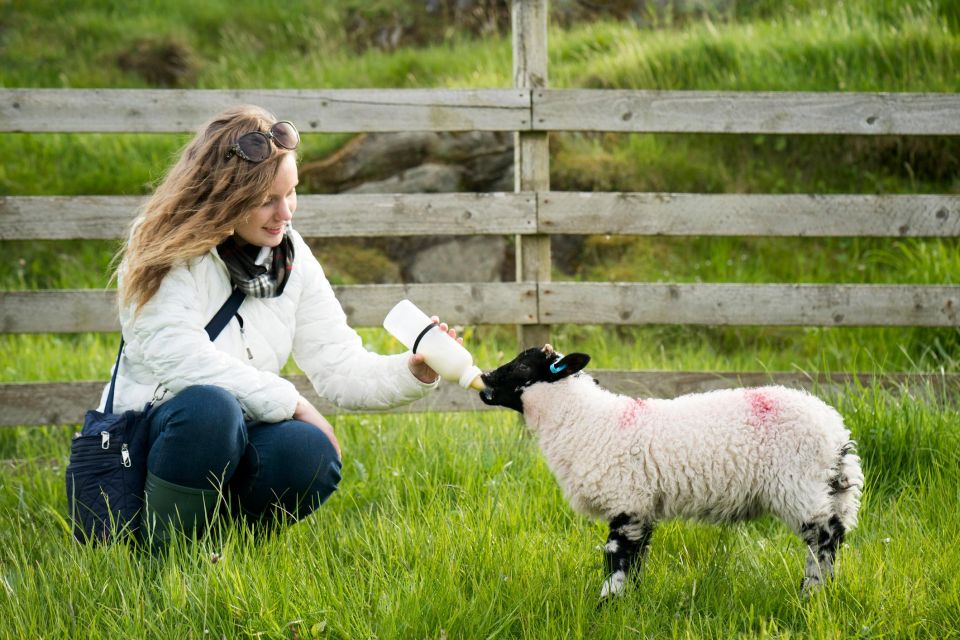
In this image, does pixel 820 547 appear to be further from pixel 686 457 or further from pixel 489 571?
pixel 489 571

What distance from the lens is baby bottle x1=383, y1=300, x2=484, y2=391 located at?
111 inches

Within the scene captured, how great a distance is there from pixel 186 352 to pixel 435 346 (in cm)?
74

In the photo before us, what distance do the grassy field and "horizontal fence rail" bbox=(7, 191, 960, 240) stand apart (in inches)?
31.9

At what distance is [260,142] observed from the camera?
2.87 meters

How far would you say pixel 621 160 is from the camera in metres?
6.76

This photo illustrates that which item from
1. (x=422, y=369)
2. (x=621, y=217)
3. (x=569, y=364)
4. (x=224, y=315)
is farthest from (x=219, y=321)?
(x=621, y=217)

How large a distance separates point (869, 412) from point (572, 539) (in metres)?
1.44

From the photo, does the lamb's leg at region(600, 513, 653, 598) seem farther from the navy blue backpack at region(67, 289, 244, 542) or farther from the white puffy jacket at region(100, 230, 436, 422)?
the navy blue backpack at region(67, 289, 244, 542)

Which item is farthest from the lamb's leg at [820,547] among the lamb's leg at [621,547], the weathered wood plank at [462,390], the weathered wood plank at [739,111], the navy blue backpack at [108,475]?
the weathered wood plank at [739,111]

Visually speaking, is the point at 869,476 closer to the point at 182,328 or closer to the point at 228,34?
the point at 182,328

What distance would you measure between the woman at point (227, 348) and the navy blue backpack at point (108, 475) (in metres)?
0.07

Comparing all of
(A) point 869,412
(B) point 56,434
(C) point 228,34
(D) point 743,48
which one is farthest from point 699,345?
(C) point 228,34

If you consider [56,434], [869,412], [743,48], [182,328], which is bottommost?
[56,434]

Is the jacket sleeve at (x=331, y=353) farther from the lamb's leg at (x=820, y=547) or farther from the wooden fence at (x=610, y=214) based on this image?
the lamb's leg at (x=820, y=547)
